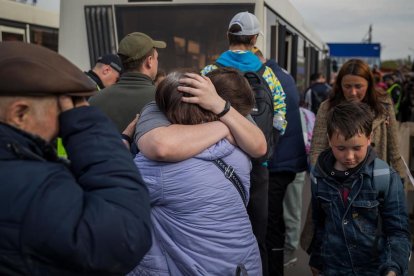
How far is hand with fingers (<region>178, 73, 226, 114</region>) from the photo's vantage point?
1794mm

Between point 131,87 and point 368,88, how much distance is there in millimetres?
1570

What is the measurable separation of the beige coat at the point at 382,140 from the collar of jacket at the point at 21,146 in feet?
7.53

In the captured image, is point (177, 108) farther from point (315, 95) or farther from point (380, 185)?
point (315, 95)

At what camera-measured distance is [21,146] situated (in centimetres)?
117

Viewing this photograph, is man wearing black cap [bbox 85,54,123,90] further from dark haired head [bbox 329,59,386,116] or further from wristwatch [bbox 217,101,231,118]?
wristwatch [bbox 217,101,231,118]

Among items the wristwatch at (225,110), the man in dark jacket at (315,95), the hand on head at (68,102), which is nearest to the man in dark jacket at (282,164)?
the wristwatch at (225,110)

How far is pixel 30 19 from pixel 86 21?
48.6 inches

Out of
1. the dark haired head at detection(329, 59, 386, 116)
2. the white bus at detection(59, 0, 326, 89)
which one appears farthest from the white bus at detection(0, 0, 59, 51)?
the dark haired head at detection(329, 59, 386, 116)

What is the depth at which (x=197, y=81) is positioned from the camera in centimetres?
181

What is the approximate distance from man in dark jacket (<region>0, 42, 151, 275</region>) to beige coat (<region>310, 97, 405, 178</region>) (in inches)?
86.5

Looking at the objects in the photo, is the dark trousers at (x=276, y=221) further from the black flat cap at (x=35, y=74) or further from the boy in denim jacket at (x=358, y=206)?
the black flat cap at (x=35, y=74)

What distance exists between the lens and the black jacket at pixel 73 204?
1.11m

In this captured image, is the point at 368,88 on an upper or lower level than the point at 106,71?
lower

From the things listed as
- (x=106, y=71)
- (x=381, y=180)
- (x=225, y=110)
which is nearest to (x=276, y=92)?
(x=381, y=180)
